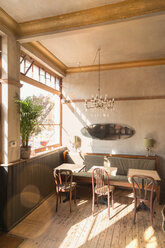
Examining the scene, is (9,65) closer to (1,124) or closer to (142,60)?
(1,124)

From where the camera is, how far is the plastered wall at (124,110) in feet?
17.7

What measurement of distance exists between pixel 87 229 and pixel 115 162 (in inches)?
99.0

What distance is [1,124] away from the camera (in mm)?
3412

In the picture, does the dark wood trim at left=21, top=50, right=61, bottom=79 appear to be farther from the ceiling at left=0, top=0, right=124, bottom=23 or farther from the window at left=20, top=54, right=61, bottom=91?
the ceiling at left=0, top=0, right=124, bottom=23

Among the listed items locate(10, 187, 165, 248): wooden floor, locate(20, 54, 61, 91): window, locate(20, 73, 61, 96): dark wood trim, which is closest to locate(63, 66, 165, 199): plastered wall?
locate(20, 54, 61, 91): window

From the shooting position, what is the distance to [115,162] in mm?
5492

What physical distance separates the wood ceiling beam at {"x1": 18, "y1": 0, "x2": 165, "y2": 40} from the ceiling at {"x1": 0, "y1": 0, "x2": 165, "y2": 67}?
0.06 meters

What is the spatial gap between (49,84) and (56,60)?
0.79 m

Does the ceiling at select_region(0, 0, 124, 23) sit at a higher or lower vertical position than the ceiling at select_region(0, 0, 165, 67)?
higher

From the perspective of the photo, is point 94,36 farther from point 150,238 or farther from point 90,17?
point 150,238

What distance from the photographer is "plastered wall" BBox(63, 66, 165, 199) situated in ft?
17.7

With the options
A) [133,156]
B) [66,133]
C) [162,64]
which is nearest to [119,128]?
[133,156]

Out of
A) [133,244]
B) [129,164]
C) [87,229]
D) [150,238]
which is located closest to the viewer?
[133,244]

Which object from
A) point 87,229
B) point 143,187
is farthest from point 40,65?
point 87,229
